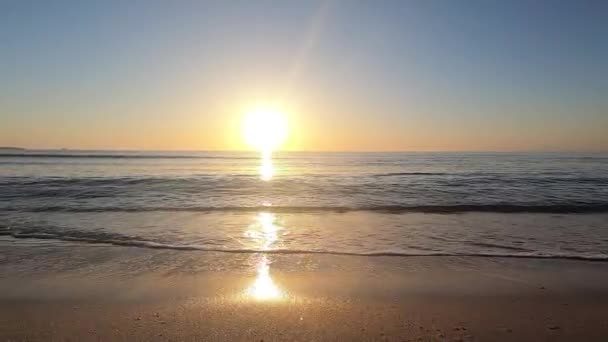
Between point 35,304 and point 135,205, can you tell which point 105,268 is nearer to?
point 35,304

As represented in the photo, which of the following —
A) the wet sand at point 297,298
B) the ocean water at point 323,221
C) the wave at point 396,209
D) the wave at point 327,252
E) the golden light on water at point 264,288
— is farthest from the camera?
the wave at point 396,209

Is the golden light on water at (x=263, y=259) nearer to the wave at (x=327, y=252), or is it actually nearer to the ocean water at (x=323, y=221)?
the ocean water at (x=323, y=221)

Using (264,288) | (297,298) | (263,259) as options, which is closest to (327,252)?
(263,259)

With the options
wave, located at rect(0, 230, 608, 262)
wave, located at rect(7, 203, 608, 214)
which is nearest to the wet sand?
wave, located at rect(0, 230, 608, 262)

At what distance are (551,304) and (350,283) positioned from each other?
9.61 feet

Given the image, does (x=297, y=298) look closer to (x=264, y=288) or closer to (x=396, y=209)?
(x=264, y=288)

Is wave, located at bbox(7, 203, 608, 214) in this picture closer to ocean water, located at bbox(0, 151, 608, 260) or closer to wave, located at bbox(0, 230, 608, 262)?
ocean water, located at bbox(0, 151, 608, 260)

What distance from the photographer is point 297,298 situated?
18.9 feet

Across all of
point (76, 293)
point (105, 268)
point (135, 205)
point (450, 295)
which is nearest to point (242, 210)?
point (135, 205)

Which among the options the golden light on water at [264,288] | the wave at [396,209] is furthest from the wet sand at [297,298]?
the wave at [396,209]

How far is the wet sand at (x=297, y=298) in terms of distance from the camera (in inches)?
183

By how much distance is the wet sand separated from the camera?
465 cm

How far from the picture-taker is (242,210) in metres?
15.7

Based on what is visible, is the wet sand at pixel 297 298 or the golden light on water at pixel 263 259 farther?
the golden light on water at pixel 263 259
